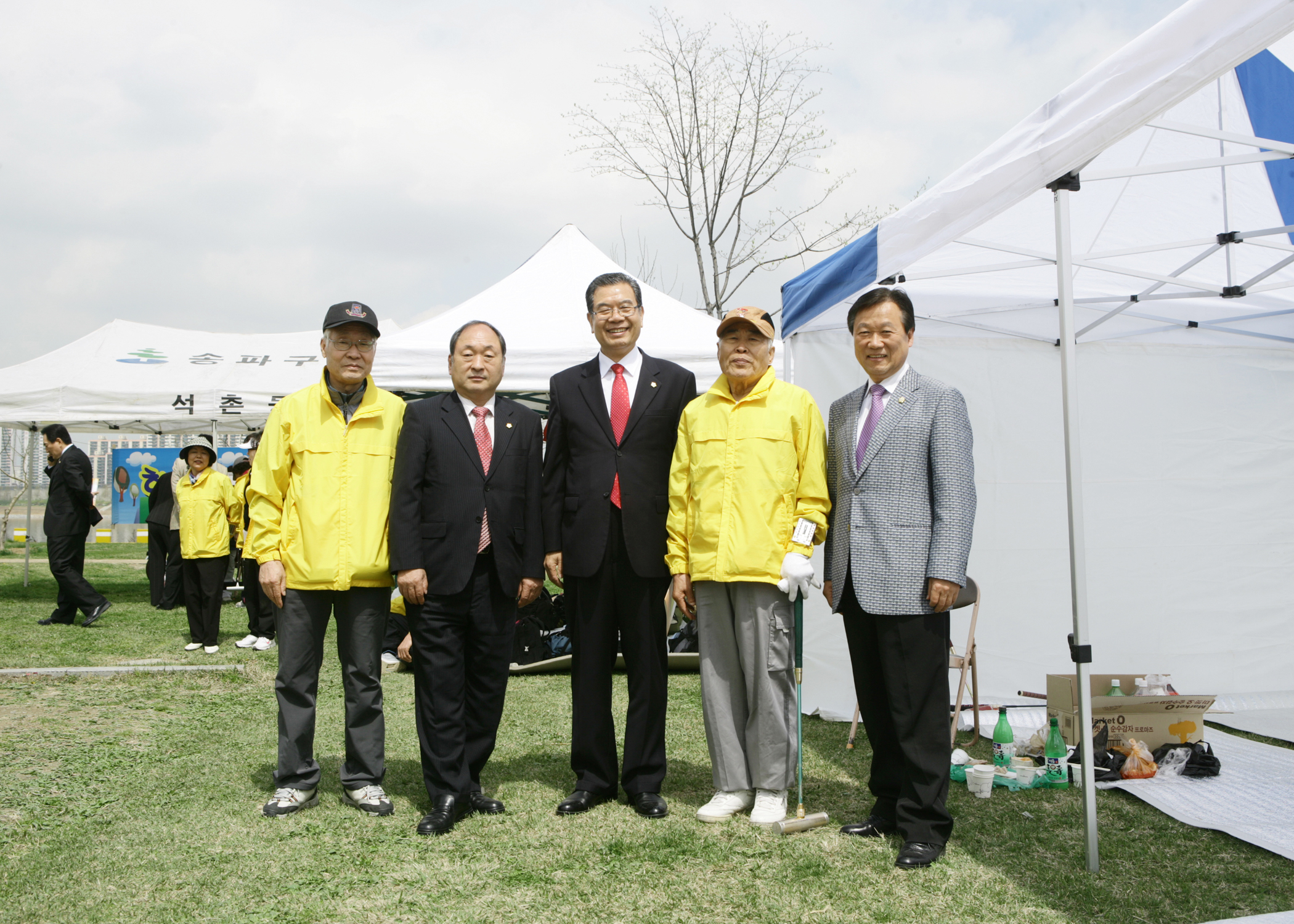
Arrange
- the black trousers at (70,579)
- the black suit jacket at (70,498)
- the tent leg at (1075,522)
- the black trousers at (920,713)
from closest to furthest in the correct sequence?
the tent leg at (1075,522)
the black trousers at (920,713)
the black trousers at (70,579)
the black suit jacket at (70,498)

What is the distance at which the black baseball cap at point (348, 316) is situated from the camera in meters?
3.47

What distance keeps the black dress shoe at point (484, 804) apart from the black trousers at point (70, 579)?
7299 mm

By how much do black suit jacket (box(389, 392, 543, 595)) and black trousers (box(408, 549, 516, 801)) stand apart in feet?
0.25

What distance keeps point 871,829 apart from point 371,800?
1.78 meters

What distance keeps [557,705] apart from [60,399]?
341 inches

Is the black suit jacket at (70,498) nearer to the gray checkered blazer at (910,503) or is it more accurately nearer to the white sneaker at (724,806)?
the white sneaker at (724,806)

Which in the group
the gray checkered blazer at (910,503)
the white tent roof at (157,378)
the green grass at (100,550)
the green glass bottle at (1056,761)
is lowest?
the green glass bottle at (1056,761)

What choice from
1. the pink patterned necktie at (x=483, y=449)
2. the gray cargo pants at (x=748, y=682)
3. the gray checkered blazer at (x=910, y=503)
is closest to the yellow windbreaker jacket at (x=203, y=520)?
the pink patterned necktie at (x=483, y=449)

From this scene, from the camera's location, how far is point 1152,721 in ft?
14.7

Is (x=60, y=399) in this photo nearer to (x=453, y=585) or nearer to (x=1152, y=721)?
(x=453, y=585)

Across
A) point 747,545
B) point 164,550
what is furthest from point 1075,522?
point 164,550

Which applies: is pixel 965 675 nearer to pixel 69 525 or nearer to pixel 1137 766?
pixel 1137 766

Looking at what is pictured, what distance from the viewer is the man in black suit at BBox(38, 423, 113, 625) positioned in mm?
9156

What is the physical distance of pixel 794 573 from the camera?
10.5 ft
